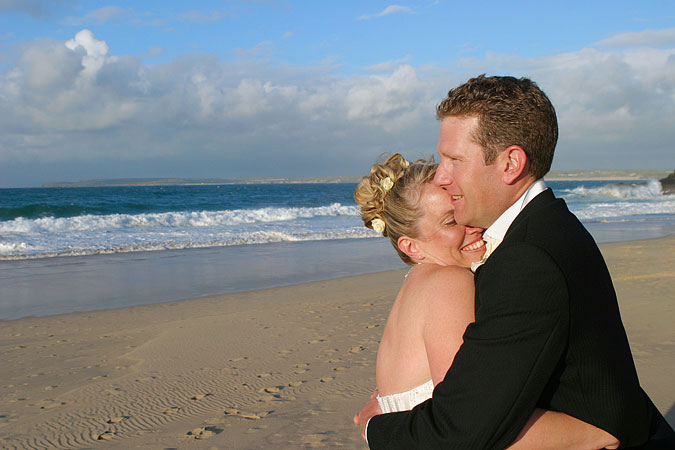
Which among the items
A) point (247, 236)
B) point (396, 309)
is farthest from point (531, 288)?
point (247, 236)

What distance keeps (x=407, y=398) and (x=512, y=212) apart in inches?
31.5

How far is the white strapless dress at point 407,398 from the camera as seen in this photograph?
2104 mm

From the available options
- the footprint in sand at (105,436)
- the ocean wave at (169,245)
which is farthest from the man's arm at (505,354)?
the ocean wave at (169,245)

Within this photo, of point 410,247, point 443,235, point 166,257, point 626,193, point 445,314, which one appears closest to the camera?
point 445,314

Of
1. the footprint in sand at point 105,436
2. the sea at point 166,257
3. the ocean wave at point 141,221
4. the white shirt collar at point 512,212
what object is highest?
the white shirt collar at point 512,212

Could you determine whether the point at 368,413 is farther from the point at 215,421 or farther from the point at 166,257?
the point at 166,257

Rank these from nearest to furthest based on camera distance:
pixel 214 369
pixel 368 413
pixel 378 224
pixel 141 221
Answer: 1. pixel 368 413
2. pixel 378 224
3. pixel 214 369
4. pixel 141 221

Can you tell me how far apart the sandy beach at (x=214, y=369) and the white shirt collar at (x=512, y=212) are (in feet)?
9.18

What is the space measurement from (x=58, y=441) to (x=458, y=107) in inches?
164

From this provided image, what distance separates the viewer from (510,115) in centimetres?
173

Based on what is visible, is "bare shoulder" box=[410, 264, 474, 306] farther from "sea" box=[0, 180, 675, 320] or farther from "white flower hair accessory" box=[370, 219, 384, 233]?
"sea" box=[0, 180, 675, 320]

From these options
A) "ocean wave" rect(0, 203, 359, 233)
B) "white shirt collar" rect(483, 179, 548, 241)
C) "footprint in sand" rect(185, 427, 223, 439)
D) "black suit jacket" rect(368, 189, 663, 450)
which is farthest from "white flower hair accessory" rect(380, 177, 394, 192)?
"ocean wave" rect(0, 203, 359, 233)

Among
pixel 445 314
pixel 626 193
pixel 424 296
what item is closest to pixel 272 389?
pixel 424 296

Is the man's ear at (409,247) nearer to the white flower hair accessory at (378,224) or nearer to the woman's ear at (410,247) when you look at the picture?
the woman's ear at (410,247)
